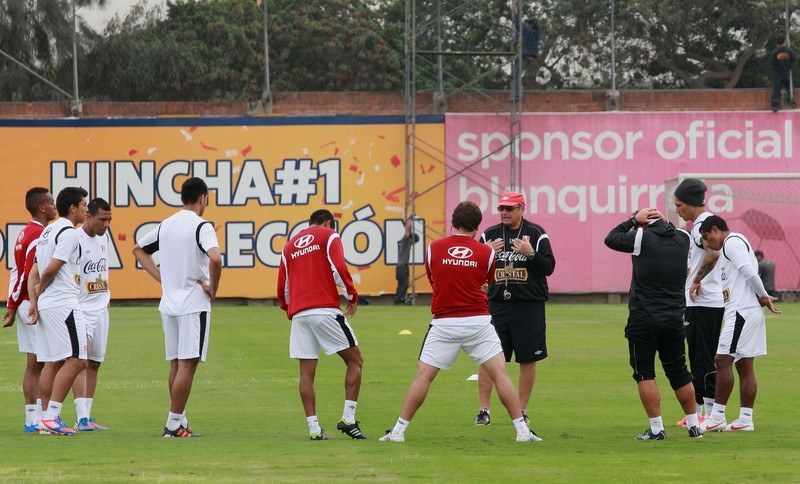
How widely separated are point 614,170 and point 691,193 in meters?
25.8

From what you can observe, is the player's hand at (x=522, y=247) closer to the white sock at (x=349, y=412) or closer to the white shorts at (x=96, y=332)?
the white sock at (x=349, y=412)

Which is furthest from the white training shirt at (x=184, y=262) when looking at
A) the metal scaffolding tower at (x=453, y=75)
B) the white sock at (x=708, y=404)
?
the metal scaffolding tower at (x=453, y=75)

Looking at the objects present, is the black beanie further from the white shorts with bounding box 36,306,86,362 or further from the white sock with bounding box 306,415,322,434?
the white shorts with bounding box 36,306,86,362

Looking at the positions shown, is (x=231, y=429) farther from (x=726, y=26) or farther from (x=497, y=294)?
(x=726, y=26)

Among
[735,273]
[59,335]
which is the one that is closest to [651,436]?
[735,273]

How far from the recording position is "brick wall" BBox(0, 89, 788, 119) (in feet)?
119

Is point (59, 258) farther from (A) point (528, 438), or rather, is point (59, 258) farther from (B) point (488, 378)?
(A) point (528, 438)

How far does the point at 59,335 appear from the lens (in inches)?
440

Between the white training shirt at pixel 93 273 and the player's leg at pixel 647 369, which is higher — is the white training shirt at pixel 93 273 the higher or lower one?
the higher one

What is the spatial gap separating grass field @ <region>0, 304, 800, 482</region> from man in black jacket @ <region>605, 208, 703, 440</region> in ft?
1.36

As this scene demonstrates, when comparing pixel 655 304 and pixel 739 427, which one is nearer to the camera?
pixel 655 304

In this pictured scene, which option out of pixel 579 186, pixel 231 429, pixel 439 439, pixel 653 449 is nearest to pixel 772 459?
pixel 653 449

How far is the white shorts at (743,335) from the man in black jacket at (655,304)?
750mm

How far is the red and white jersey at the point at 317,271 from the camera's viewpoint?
35.3 feet
